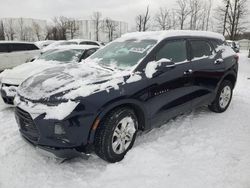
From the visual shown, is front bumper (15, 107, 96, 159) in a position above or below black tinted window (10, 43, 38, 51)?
below

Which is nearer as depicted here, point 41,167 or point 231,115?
point 41,167

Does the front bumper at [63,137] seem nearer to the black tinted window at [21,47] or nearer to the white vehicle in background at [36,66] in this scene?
the white vehicle in background at [36,66]

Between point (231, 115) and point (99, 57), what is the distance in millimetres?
3096

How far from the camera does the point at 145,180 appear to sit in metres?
3.11

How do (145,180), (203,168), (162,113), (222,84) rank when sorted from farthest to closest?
1. (222,84)
2. (162,113)
3. (203,168)
4. (145,180)

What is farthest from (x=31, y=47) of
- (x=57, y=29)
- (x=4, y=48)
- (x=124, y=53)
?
(x=57, y=29)

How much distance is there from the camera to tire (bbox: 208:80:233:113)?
213 inches

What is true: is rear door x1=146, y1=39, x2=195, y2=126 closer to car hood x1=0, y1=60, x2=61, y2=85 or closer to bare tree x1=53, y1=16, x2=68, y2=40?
car hood x1=0, y1=60, x2=61, y2=85

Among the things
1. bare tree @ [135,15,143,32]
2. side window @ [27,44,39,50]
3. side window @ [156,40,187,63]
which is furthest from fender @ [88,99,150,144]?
bare tree @ [135,15,143,32]

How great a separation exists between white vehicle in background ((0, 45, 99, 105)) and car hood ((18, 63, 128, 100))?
160 centimetres

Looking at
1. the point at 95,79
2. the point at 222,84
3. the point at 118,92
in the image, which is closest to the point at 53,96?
the point at 95,79

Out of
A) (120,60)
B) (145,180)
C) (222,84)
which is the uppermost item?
(120,60)

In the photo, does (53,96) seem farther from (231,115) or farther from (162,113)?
(231,115)

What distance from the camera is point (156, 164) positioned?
3436mm
